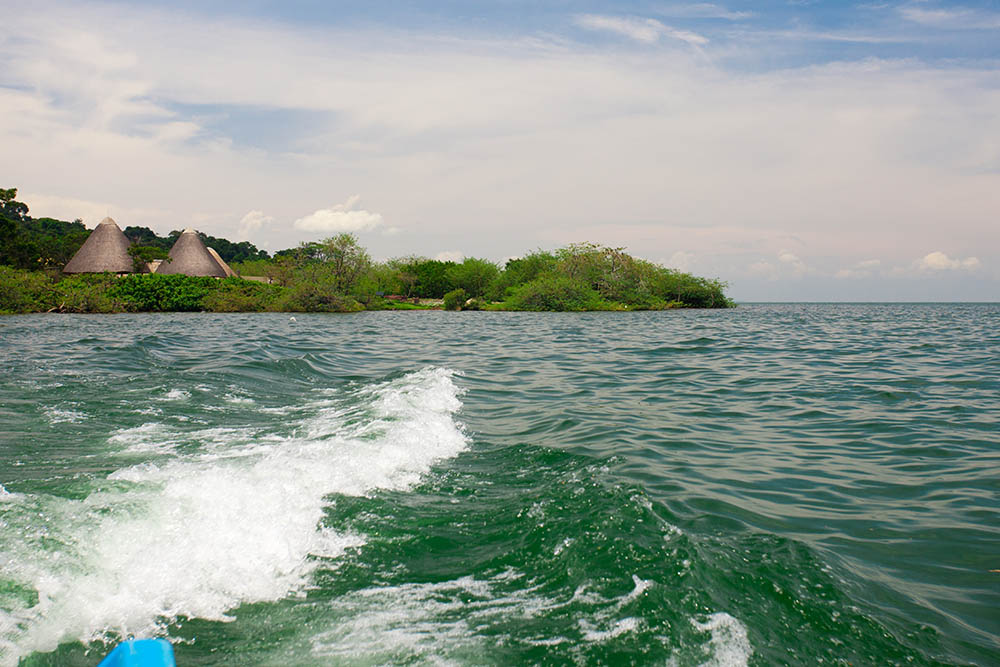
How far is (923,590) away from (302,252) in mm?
45752

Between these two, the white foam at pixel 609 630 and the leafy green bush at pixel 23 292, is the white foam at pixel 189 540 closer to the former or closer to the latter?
the white foam at pixel 609 630

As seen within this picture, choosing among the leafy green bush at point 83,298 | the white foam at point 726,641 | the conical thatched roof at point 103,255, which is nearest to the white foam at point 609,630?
the white foam at point 726,641

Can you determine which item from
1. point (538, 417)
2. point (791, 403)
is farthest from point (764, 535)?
point (791, 403)

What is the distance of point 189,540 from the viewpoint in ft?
10.2

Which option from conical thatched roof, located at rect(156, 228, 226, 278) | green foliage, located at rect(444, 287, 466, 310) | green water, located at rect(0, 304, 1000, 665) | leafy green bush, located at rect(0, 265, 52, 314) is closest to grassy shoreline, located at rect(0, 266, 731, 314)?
leafy green bush, located at rect(0, 265, 52, 314)

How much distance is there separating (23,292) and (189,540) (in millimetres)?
37474

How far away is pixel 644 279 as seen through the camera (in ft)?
171

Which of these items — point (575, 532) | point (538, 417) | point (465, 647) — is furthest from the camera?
point (538, 417)

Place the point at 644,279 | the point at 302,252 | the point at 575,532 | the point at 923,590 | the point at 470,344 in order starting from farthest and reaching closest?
the point at 644,279 < the point at 302,252 < the point at 470,344 < the point at 575,532 < the point at 923,590

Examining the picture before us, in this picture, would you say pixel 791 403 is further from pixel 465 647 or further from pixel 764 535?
pixel 465 647

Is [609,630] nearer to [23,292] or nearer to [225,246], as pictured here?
[23,292]

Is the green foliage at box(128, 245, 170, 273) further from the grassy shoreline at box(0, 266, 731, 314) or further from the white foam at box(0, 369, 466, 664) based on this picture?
the white foam at box(0, 369, 466, 664)

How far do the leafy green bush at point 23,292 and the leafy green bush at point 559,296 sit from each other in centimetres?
3087

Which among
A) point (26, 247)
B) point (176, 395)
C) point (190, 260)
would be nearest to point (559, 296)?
point (190, 260)
